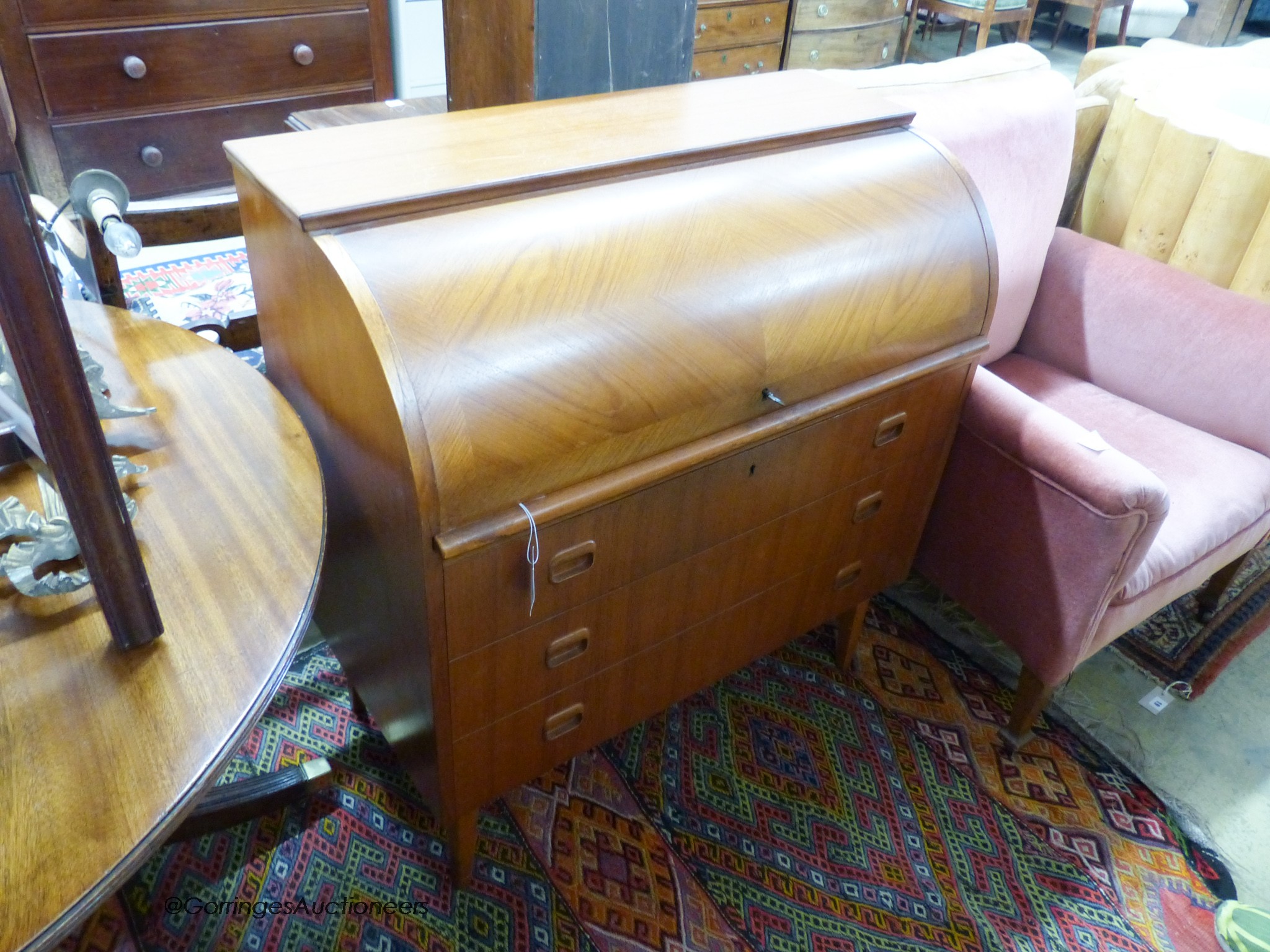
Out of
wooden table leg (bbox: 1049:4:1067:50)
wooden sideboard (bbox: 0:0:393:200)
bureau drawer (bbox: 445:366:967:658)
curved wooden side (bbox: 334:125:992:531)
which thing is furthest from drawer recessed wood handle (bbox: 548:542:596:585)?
wooden table leg (bbox: 1049:4:1067:50)

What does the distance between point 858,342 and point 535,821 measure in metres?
0.94

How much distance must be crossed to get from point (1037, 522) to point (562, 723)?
83 cm

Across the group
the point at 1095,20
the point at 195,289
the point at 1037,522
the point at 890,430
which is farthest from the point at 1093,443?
the point at 1095,20

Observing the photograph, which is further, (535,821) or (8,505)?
(535,821)

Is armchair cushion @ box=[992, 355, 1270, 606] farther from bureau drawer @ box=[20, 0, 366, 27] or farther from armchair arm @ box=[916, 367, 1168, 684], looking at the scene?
bureau drawer @ box=[20, 0, 366, 27]

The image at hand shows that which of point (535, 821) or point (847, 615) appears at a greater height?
point (847, 615)

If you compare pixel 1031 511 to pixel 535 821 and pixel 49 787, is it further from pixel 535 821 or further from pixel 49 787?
pixel 49 787

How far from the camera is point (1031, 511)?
144 cm

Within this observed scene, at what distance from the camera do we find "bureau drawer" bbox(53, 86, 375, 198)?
7.91 feet

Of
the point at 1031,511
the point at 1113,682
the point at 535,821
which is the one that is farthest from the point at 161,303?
the point at 1113,682

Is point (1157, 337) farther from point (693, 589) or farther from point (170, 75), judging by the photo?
point (170, 75)

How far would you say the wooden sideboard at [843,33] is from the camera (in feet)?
11.4

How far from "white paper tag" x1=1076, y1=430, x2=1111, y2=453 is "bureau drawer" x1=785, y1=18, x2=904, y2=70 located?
2556 millimetres

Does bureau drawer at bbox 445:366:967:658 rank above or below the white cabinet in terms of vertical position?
below
